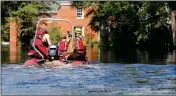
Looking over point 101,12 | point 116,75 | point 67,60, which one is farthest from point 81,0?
point 116,75

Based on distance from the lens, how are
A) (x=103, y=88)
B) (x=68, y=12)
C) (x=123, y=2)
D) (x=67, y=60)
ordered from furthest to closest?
(x=68, y=12) → (x=123, y=2) → (x=67, y=60) → (x=103, y=88)

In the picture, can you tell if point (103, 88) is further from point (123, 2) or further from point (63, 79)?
point (123, 2)

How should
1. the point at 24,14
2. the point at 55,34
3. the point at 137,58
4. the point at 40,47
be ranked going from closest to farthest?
the point at 40,47 → the point at 137,58 → the point at 55,34 → the point at 24,14

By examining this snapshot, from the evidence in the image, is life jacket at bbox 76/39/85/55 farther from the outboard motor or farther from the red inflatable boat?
the outboard motor

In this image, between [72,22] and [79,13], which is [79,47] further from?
[79,13]

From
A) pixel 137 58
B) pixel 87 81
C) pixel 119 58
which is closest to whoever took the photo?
pixel 87 81

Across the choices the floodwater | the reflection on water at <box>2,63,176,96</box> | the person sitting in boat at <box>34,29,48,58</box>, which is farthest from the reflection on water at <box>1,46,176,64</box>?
the floodwater

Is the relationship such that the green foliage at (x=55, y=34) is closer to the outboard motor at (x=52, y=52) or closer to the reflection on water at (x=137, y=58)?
the reflection on water at (x=137, y=58)

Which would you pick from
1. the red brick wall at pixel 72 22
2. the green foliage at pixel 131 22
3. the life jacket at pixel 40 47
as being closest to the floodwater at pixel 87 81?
the life jacket at pixel 40 47

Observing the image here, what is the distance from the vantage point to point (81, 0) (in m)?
65.4

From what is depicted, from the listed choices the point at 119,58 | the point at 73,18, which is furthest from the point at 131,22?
the point at 119,58

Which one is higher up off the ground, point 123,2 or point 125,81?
point 123,2

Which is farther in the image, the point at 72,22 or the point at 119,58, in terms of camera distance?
the point at 72,22

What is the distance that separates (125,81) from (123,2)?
4502 centimetres
